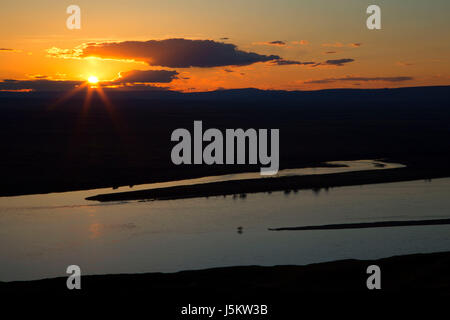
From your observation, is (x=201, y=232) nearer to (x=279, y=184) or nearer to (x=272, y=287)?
(x=272, y=287)

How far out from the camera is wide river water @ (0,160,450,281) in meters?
29.0

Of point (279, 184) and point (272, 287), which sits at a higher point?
point (279, 184)

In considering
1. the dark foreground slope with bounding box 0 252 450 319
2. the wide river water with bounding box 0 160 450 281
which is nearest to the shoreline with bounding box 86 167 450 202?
the wide river water with bounding box 0 160 450 281

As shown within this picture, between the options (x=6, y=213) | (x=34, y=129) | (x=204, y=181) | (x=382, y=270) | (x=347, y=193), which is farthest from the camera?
(x=34, y=129)

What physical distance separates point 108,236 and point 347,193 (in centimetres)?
2098

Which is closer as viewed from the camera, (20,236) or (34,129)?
(20,236)

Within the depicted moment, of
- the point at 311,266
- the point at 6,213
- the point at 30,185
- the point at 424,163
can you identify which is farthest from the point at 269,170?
the point at 311,266

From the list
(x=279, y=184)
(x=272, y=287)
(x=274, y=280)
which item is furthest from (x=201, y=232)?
(x=279, y=184)

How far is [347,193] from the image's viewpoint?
46.7 meters

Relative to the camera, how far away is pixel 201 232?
3422 centimetres

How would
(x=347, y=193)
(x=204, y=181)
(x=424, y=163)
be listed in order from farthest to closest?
1. (x=424, y=163)
2. (x=204, y=181)
3. (x=347, y=193)

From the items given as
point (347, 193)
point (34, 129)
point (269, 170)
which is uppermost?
point (34, 129)
